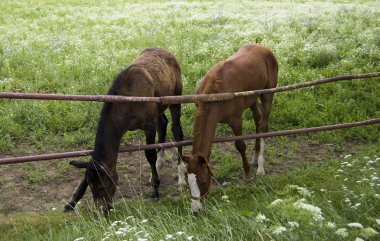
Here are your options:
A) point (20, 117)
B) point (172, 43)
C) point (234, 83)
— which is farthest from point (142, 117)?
point (172, 43)

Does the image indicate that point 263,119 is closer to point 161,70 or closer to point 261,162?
point 261,162

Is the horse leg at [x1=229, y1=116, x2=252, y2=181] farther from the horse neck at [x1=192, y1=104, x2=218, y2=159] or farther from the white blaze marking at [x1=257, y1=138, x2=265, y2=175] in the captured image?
the horse neck at [x1=192, y1=104, x2=218, y2=159]

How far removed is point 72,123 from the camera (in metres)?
9.69

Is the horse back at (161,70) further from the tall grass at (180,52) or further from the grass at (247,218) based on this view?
the grass at (247,218)

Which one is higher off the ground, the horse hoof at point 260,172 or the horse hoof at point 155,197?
the horse hoof at point 155,197

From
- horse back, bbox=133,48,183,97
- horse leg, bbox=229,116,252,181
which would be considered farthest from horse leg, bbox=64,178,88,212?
horse leg, bbox=229,116,252,181

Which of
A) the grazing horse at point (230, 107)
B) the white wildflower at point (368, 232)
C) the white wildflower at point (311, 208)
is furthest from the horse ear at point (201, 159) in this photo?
the white wildflower at point (368, 232)

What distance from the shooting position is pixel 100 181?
5891mm

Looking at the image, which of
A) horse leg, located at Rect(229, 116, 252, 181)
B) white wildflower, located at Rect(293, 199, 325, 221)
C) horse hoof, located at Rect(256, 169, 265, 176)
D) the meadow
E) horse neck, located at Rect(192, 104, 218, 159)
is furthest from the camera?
horse hoof, located at Rect(256, 169, 265, 176)

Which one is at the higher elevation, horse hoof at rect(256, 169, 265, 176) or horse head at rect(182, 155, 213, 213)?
horse head at rect(182, 155, 213, 213)

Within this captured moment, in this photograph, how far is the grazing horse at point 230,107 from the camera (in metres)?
6.06

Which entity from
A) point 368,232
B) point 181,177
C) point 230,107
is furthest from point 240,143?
point 368,232

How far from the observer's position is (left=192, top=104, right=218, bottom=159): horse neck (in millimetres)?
6418

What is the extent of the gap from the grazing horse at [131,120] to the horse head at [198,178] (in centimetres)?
50
